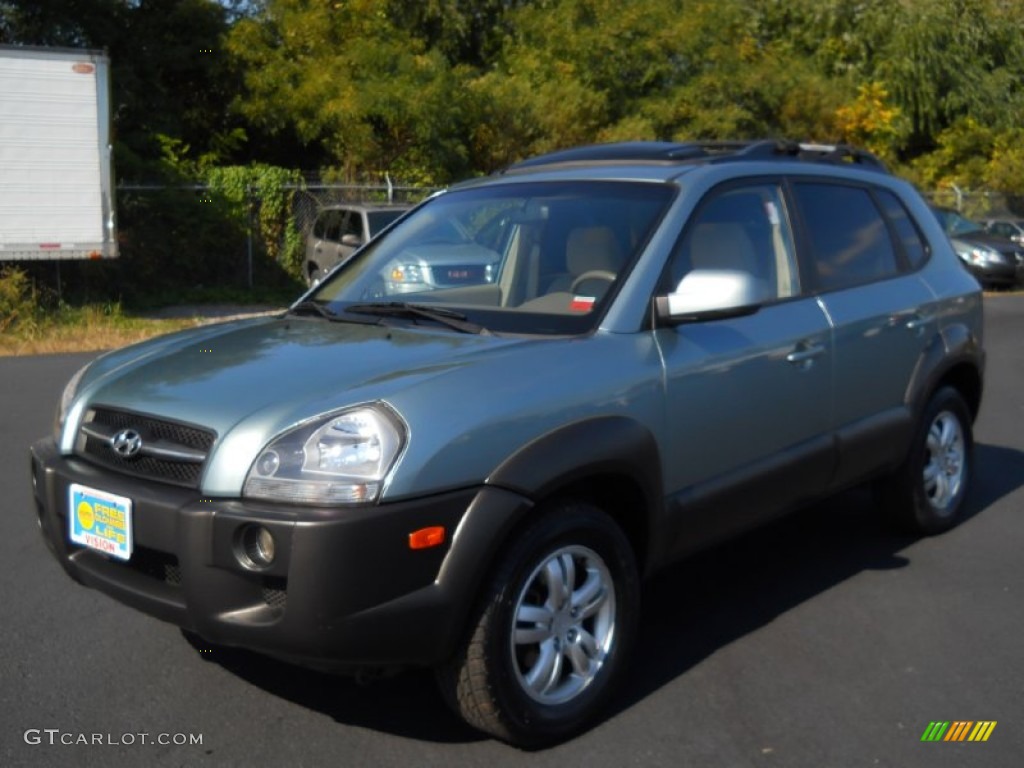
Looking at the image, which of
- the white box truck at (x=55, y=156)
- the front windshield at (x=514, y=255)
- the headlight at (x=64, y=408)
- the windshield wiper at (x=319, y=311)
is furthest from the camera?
the white box truck at (x=55, y=156)

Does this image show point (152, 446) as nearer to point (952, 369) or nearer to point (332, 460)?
point (332, 460)

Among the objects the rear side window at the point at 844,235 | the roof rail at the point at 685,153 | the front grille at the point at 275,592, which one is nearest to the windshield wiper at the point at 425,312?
the roof rail at the point at 685,153

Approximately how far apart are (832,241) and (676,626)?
180 centimetres

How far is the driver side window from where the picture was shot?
473 centimetres

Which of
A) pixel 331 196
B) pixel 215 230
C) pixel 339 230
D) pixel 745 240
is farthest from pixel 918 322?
pixel 331 196

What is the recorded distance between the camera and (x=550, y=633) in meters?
3.95

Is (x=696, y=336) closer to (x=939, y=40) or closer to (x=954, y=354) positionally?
(x=954, y=354)

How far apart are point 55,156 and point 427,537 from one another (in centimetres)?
1476

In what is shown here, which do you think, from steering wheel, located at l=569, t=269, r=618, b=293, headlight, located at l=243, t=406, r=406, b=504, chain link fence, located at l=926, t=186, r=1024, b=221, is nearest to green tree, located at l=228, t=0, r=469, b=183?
chain link fence, located at l=926, t=186, r=1024, b=221

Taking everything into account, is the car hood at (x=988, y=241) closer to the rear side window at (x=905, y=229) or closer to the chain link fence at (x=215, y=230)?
the chain link fence at (x=215, y=230)

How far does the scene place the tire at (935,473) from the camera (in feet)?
19.7

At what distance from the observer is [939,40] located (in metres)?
35.9

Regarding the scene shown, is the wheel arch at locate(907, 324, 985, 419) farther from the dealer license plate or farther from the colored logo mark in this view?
the dealer license plate

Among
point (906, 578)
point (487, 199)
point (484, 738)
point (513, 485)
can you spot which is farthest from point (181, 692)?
point (906, 578)
